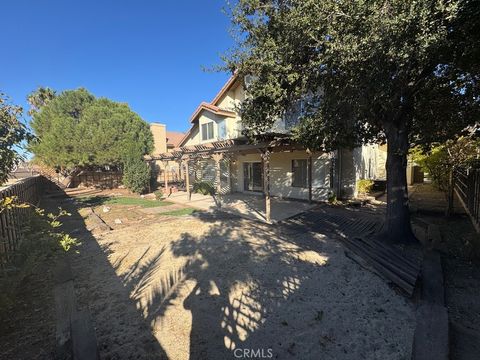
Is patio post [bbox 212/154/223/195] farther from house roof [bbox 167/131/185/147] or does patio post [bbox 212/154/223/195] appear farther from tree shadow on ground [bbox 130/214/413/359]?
house roof [bbox 167/131/185/147]

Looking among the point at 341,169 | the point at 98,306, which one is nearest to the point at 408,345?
the point at 98,306

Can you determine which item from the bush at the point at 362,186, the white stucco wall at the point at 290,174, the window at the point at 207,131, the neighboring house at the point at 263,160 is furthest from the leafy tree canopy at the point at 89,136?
the bush at the point at 362,186

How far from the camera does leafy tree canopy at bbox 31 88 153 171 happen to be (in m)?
16.6

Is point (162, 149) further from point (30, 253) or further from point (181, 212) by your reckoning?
point (30, 253)

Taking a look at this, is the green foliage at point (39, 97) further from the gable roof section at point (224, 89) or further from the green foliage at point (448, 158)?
the green foliage at point (448, 158)

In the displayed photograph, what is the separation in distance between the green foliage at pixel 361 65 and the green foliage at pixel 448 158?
240 cm

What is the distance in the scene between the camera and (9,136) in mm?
3771

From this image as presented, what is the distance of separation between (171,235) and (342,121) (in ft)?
20.6

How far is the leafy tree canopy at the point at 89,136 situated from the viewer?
1656cm

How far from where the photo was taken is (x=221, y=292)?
442 cm

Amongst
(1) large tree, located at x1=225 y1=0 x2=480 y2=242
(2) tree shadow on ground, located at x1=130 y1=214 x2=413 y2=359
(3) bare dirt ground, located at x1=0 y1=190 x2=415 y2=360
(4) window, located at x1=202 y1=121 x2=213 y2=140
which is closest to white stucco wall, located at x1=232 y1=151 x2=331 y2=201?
(4) window, located at x1=202 y1=121 x2=213 y2=140

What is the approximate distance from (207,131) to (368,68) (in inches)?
552

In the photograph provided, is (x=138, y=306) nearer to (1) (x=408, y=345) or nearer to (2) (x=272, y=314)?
(2) (x=272, y=314)

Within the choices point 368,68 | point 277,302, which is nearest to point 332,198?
point 368,68
